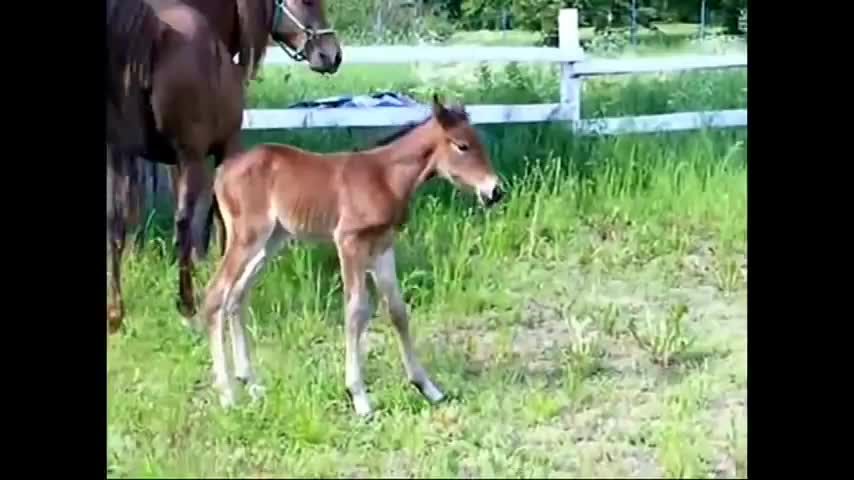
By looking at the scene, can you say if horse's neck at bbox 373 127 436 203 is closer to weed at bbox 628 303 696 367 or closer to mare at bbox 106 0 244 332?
mare at bbox 106 0 244 332

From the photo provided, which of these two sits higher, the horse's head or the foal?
the horse's head

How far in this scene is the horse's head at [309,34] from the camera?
1664 millimetres

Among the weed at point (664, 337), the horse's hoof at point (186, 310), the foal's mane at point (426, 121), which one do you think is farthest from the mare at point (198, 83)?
the weed at point (664, 337)

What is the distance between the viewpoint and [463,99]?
5.50 ft

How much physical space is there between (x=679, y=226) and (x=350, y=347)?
43cm

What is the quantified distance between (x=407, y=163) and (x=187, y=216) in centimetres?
27

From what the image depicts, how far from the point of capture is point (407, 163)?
5.45 ft

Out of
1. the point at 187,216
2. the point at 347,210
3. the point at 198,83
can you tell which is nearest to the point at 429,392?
the point at 347,210

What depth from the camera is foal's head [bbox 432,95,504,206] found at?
1658mm

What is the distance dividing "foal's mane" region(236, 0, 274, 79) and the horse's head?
0.01m

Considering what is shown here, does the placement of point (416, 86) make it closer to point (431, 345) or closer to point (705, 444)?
point (431, 345)

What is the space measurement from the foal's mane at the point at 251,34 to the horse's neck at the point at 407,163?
184mm

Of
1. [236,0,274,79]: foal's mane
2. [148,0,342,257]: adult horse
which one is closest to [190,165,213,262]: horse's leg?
[148,0,342,257]: adult horse
